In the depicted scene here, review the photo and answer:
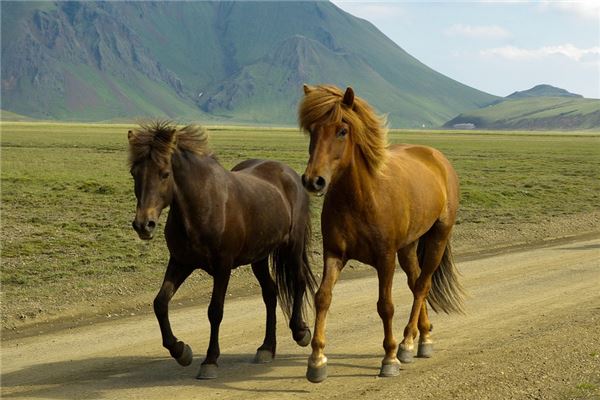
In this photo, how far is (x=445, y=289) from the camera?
1035cm

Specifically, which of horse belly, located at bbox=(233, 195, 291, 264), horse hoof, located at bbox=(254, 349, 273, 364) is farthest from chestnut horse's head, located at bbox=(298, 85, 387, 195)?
horse hoof, located at bbox=(254, 349, 273, 364)

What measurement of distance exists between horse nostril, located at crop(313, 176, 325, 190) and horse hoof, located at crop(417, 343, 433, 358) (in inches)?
109

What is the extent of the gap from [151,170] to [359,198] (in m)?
2.06

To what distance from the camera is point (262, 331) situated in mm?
10828

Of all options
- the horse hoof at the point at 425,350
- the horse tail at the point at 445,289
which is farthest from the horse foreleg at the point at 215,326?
the horse tail at the point at 445,289

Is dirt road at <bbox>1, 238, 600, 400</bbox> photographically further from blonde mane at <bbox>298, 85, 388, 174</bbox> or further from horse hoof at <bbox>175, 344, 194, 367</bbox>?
blonde mane at <bbox>298, 85, 388, 174</bbox>

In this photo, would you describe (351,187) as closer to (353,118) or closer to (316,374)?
(353,118)

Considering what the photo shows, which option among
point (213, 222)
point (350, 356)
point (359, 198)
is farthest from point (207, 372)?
point (359, 198)

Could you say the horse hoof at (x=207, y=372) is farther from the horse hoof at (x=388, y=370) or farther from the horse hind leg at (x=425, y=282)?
the horse hind leg at (x=425, y=282)

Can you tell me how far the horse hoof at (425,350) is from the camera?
9477 millimetres

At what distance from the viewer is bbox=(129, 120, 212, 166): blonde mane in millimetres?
8250

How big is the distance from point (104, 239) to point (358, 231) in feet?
41.6

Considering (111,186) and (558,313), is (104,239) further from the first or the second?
(111,186)

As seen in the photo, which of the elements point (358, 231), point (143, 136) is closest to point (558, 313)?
point (358, 231)
